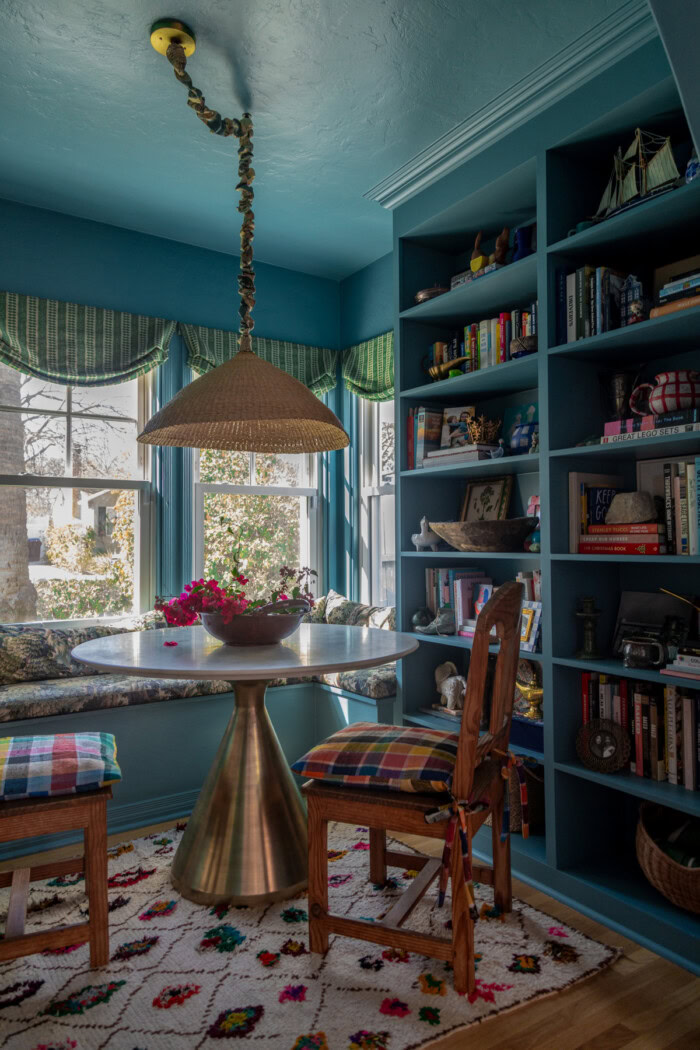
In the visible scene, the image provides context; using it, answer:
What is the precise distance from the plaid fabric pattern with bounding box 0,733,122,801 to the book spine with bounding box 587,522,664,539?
5.33 ft

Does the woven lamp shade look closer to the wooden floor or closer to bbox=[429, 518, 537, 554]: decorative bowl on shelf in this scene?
bbox=[429, 518, 537, 554]: decorative bowl on shelf

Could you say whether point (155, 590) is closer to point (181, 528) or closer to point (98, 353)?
point (181, 528)

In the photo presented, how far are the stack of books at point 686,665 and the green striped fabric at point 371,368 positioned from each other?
7.55 ft

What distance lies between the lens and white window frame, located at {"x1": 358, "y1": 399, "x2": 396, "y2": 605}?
4156 millimetres

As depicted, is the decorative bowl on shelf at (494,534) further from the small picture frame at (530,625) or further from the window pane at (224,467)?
the window pane at (224,467)

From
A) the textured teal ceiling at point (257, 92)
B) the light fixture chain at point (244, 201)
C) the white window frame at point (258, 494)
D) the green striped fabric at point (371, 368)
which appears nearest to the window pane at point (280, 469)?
the white window frame at point (258, 494)

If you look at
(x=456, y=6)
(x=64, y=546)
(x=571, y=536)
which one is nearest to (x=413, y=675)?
(x=571, y=536)

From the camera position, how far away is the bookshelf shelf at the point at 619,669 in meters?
1.94

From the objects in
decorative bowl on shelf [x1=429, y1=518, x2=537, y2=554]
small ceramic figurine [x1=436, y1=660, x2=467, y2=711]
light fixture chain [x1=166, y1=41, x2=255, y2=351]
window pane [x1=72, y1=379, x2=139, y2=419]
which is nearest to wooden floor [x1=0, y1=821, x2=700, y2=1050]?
small ceramic figurine [x1=436, y1=660, x2=467, y2=711]

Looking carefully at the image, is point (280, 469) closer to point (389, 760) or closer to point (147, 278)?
point (147, 278)

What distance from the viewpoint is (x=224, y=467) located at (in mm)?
4039

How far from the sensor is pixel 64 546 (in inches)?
139

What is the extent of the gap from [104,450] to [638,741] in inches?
113

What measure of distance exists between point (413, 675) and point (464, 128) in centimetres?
220
